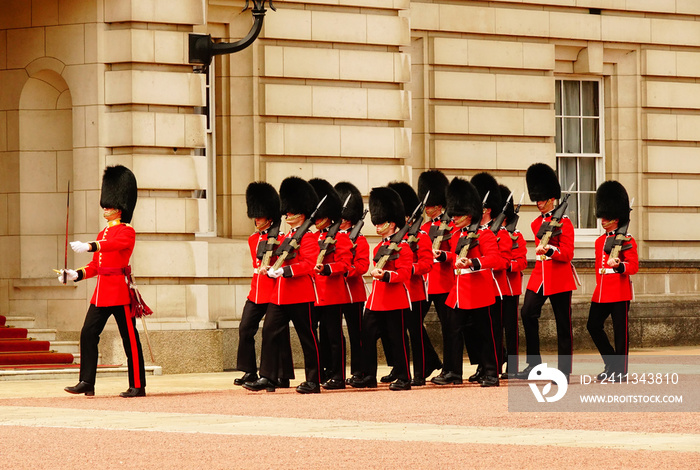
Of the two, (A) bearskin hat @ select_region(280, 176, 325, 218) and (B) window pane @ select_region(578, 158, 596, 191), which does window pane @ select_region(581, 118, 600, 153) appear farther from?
(A) bearskin hat @ select_region(280, 176, 325, 218)

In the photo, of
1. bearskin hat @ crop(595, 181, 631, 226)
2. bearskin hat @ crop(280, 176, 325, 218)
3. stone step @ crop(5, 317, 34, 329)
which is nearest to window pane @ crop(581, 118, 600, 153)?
bearskin hat @ crop(595, 181, 631, 226)

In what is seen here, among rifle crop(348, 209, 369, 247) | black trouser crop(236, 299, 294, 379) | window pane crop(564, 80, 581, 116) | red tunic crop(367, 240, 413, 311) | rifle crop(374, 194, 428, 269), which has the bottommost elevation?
black trouser crop(236, 299, 294, 379)

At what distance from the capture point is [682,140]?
18922mm

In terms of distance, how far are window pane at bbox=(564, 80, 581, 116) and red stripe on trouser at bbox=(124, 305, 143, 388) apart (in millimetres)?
8197

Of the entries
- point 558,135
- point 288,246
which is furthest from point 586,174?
point 288,246

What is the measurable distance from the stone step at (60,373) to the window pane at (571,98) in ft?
21.6

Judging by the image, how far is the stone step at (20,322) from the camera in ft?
49.0

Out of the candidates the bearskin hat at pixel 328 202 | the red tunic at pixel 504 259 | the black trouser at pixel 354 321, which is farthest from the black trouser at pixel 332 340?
the red tunic at pixel 504 259

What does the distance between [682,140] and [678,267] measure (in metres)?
1.49

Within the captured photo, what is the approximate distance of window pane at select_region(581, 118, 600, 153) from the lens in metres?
18.8

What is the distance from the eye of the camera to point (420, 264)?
12750 mm

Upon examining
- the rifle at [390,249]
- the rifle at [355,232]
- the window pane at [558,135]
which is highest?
the window pane at [558,135]

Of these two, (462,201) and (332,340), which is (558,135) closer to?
(462,201)

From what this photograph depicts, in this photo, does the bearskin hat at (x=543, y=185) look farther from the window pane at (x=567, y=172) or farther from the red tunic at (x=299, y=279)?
the window pane at (x=567, y=172)
